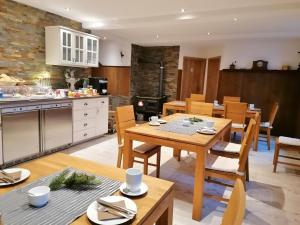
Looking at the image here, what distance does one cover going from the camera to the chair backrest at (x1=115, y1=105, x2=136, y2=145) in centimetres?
280

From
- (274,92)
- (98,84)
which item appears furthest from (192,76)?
(98,84)

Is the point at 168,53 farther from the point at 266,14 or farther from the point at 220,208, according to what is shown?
Result: the point at 220,208

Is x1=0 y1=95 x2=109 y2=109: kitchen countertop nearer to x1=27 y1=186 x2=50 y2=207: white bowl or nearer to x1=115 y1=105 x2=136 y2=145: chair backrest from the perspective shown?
x1=115 y1=105 x2=136 y2=145: chair backrest

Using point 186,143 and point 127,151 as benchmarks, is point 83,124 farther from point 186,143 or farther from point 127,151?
point 186,143

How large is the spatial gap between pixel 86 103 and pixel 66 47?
1.12m

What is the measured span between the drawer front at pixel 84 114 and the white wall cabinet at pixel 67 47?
97 cm

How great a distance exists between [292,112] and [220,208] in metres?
4.21

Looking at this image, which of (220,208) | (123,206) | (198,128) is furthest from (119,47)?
(123,206)

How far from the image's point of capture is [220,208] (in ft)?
7.50

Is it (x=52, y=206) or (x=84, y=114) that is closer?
(x=52, y=206)

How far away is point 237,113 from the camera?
4.21 meters

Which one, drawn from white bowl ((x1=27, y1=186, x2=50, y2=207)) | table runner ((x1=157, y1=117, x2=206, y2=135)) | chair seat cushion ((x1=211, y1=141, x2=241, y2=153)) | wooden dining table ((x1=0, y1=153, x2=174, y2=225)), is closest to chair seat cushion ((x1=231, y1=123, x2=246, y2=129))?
chair seat cushion ((x1=211, y1=141, x2=241, y2=153))

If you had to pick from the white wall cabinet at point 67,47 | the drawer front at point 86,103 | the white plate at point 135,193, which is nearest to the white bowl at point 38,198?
the white plate at point 135,193

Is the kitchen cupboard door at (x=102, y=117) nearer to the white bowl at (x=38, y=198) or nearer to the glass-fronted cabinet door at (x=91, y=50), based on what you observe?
the glass-fronted cabinet door at (x=91, y=50)
